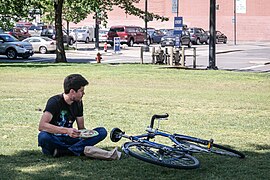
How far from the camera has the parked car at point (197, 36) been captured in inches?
2408

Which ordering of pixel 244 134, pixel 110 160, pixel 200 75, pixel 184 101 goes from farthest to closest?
pixel 200 75 < pixel 184 101 < pixel 244 134 < pixel 110 160

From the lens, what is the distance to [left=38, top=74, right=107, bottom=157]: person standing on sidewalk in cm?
752

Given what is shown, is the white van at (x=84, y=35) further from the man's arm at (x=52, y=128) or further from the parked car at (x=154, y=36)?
the man's arm at (x=52, y=128)

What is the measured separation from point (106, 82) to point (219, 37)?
44.9m

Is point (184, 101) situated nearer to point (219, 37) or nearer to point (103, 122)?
point (103, 122)

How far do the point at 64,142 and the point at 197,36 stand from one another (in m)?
54.7

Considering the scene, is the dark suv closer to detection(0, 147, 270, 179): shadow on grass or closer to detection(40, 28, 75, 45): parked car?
detection(40, 28, 75, 45): parked car

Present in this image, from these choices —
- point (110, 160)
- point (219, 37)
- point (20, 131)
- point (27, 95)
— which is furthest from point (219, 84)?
point (219, 37)

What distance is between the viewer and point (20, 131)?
10062 millimetres

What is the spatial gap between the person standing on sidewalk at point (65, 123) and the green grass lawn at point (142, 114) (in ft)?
0.48

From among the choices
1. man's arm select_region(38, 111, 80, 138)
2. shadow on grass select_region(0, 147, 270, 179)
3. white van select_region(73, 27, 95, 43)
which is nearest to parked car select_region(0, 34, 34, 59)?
white van select_region(73, 27, 95, 43)

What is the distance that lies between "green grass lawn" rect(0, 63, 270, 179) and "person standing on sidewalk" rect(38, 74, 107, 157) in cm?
14

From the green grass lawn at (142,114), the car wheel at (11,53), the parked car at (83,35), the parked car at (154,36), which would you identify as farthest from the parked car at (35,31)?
the green grass lawn at (142,114)

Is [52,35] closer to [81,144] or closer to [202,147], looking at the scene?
[81,144]
